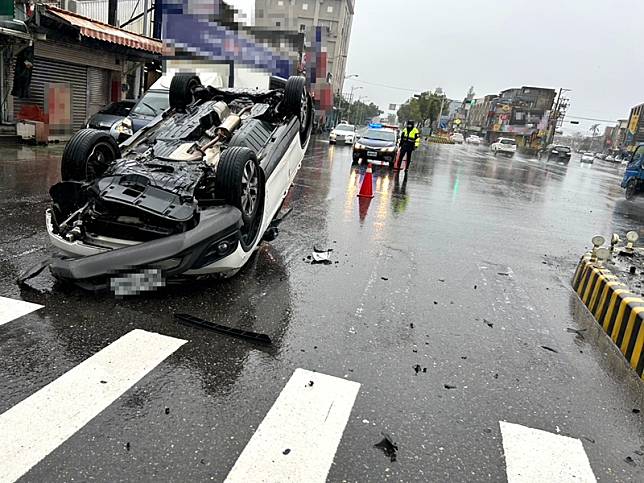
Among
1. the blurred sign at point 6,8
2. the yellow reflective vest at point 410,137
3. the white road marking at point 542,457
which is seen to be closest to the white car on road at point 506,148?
the yellow reflective vest at point 410,137

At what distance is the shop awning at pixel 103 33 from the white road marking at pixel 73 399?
604 inches

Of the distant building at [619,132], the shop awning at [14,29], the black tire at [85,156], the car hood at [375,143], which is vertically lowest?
the car hood at [375,143]

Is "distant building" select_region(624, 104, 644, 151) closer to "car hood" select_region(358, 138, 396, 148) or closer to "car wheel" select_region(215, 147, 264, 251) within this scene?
"car hood" select_region(358, 138, 396, 148)

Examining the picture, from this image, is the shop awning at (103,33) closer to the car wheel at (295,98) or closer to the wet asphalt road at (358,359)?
the wet asphalt road at (358,359)

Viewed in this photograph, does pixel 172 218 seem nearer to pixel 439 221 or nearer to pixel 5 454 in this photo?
pixel 5 454

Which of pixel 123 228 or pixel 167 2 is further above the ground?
pixel 167 2

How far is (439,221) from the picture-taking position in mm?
9984

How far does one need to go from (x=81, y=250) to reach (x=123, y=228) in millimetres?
407

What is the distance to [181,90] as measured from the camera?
6.89 metres

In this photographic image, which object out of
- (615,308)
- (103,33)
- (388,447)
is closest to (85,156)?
(388,447)

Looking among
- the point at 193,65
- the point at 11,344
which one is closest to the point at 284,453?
the point at 11,344

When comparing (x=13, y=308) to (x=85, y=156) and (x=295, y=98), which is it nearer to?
(x=85, y=156)

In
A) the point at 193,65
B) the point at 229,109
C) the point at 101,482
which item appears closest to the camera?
the point at 101,482

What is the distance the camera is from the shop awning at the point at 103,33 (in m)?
16.1
